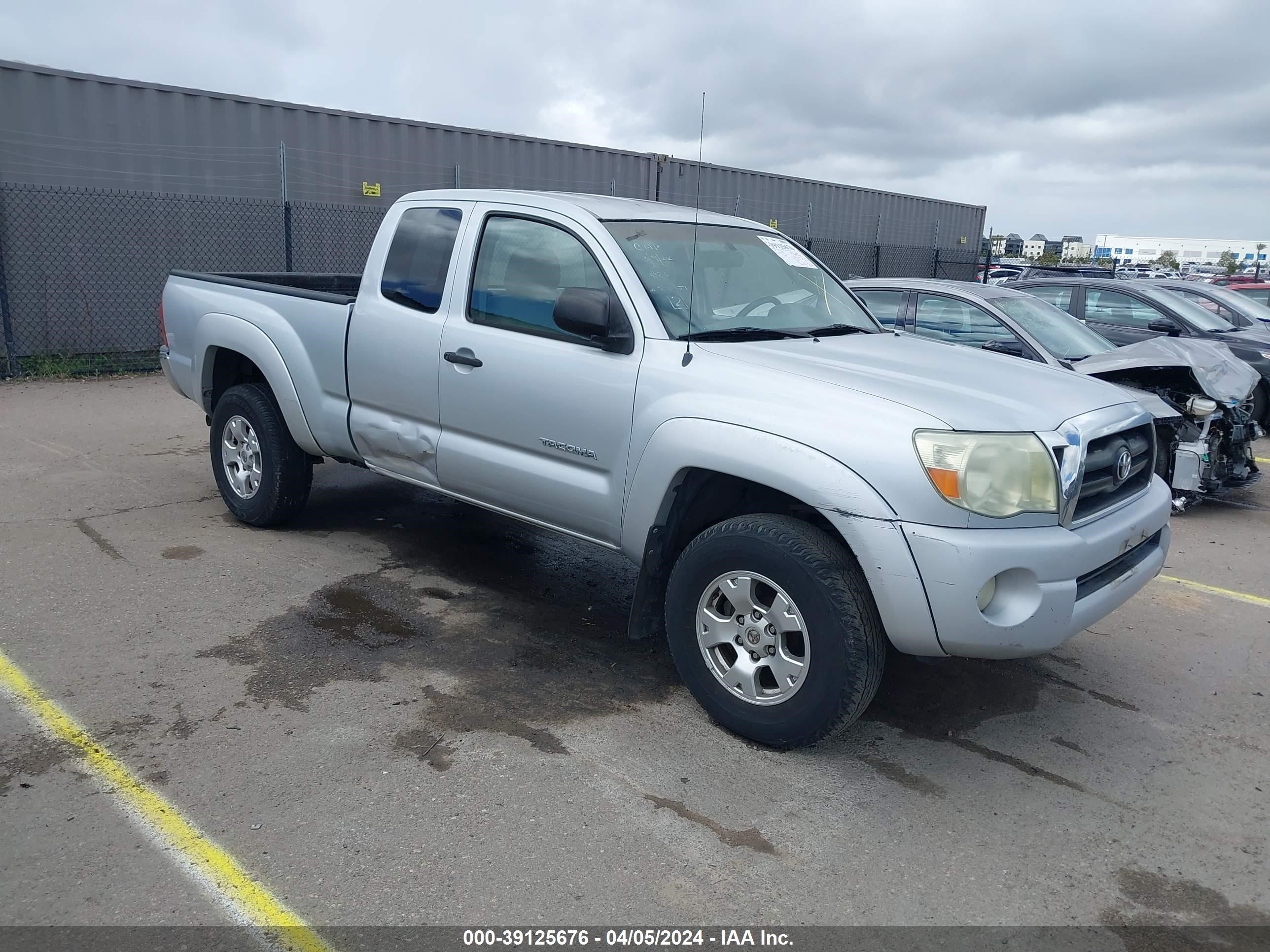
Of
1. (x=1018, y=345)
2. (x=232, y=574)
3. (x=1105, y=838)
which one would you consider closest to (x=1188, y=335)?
(x=1018, y=345)

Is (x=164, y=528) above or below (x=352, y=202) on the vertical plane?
below

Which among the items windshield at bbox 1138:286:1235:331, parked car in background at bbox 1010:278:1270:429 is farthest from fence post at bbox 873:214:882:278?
parked car in background at bbox 1010:278:1270:429

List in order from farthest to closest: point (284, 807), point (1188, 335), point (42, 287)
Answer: point (42, 287) < point (1188, 335) < point (284, 807)

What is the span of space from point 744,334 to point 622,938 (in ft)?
7.90

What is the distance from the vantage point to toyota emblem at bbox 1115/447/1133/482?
3.68m

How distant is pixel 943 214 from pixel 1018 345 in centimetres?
1996

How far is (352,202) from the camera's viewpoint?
45.1ft

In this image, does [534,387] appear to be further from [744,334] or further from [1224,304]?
[1224,304]

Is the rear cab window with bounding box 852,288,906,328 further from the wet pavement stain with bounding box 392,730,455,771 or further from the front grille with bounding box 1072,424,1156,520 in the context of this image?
the wet pavement stain with bounding box 392,730,455,771

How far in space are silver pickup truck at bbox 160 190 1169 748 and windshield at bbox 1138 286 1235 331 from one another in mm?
7015

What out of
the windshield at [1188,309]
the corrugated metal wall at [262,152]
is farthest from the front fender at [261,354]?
the windshield at [1188,309]

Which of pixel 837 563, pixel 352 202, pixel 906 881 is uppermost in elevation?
pixel 352 202

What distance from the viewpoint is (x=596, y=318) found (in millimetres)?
3834

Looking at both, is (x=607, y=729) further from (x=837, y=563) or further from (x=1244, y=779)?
(x=1244, y=779)
